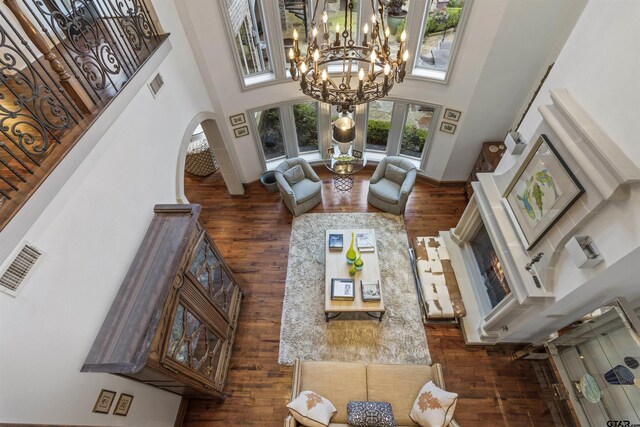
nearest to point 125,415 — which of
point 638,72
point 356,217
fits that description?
point 356,217

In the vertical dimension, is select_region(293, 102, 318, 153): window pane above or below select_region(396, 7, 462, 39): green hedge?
above

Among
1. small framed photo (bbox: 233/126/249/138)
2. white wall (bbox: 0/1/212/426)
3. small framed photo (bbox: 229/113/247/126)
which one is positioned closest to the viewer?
white wall (bbox: 0/1/212/426)

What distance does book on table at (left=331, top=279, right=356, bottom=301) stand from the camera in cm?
491

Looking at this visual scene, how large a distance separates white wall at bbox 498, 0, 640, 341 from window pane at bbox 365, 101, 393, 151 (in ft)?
11.8

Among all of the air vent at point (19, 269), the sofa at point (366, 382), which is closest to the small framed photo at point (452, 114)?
the sofa at point (366, 382)

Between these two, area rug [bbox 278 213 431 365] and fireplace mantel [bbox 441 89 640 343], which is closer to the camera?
fireplace mantel [bbox 441 89 640 343]

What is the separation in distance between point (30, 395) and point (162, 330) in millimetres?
946

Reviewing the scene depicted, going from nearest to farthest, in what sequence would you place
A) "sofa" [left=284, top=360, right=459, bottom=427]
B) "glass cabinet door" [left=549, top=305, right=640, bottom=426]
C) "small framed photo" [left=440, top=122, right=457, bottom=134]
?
"glass cabinet door" [left=549, top=305, right=640, bottom=426] < "sofa" [left=284, top=360, right=459, bottom=427] < "small framed photo" [left=440, top=122, right=457, bottom=134]

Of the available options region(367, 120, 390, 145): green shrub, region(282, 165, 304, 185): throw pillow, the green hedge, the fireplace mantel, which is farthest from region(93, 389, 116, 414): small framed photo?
region(367, 120, 390, 145): green shrub

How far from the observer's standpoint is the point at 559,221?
3.17 m

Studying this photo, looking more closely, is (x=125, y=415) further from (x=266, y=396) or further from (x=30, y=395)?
(x=266, y=396)

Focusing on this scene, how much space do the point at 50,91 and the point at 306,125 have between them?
5273 mm

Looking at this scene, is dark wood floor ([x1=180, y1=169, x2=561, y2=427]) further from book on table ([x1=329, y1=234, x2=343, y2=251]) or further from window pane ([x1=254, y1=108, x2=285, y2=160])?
window pane ([x1=254, y1=108, x2=285, y2=160])

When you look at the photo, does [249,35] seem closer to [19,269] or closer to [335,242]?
[335,242]
